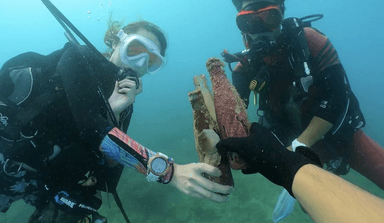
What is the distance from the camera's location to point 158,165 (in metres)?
1.86

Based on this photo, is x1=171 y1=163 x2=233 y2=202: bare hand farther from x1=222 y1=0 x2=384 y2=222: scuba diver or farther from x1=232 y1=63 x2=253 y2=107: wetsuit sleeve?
x1=232 y1=63 x2=253 y2=107: wetsuit sleeve

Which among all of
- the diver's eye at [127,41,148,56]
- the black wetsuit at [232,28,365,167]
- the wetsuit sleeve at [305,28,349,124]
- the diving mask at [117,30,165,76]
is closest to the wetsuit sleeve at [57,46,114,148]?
the diving mask at [117,30,165,76]

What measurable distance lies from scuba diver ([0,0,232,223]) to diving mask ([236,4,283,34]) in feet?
7.19

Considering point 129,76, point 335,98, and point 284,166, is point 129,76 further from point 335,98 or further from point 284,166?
point 335,98

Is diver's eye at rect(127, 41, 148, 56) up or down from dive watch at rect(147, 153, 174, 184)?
up

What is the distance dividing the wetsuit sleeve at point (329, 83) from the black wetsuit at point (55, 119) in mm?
3119

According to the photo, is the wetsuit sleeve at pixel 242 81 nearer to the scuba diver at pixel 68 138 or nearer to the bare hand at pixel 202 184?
the scuba diver at pixel 68 138

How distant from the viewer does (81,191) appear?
100 inches

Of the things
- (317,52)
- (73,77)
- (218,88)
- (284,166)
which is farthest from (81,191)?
(317,52)

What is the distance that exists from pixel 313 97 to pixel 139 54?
3.27 m

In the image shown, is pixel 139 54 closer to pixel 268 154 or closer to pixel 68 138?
pixel 68 138

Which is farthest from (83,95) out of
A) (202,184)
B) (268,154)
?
(268,154)

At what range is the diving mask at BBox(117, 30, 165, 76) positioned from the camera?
11.1 feet

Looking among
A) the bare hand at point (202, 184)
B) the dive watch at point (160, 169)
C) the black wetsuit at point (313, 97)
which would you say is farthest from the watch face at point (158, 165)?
the black wetsuit at point (313, 97)
